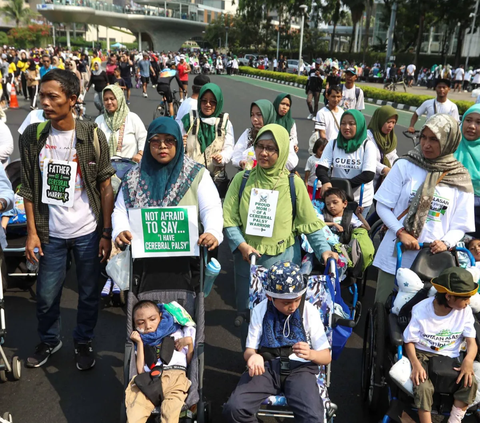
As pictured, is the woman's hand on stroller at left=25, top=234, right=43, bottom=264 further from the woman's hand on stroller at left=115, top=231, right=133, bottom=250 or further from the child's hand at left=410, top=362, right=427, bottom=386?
the child's hand at left=410, top=362, right=427, bottom=386

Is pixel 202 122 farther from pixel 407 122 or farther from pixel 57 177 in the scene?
pixel 407 122

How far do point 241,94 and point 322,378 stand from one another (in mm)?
23264

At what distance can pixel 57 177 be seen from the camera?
3273 mm

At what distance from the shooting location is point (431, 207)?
10.8ft

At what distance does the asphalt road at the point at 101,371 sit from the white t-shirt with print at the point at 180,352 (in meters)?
0.66

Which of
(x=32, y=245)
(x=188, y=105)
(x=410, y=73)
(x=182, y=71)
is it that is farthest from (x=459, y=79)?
(x=32, y=245)

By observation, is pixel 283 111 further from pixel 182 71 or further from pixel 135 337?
pixel 182 71

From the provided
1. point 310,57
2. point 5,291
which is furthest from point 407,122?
point 310,57

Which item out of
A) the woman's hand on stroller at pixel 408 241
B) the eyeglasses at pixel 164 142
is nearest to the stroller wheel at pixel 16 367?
the eyeglasses at pixel 164 142

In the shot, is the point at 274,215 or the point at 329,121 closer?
the point at 274,215

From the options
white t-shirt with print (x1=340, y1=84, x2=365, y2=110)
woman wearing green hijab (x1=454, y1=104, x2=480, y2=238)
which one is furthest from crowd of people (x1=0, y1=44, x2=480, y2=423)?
white t-shirt with print (x1=340, y1=84, x2=365, y2=110)

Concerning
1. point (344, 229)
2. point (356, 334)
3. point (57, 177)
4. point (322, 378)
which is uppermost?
point (57, 177)

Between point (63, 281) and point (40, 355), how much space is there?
71cm

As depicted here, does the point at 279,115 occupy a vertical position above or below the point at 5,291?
above
